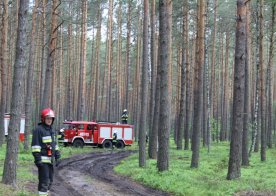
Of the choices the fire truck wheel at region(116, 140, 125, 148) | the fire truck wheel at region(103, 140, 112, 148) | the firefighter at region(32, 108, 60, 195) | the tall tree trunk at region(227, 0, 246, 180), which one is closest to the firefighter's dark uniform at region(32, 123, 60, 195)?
the firefighter at region(32, 108, 60, 195)

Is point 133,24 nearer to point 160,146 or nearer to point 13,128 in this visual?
point 160,146

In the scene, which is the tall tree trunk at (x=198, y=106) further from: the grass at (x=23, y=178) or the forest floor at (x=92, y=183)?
the grass at (x=23, y=178)

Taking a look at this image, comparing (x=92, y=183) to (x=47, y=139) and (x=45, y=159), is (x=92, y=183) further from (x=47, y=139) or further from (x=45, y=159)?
(x=47, y=139)

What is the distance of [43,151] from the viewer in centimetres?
762

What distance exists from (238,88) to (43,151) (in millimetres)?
7592

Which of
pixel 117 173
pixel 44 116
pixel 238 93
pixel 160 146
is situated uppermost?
pixel 238 93

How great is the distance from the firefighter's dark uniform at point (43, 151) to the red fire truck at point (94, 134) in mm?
21155

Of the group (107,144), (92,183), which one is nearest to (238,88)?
(92,183)

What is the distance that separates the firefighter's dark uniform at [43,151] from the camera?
751 centimetres

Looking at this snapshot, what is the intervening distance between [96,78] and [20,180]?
26.4 m

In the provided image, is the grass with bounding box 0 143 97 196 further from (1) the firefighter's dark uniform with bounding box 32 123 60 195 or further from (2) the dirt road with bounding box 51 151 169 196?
(1) the firefighter's dark uniform with bounding box 32 123 60 195

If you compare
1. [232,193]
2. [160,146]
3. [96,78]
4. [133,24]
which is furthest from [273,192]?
[133,24]

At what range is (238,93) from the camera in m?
13.1

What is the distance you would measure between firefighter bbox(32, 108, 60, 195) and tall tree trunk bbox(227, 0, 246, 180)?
7287 millimetres
